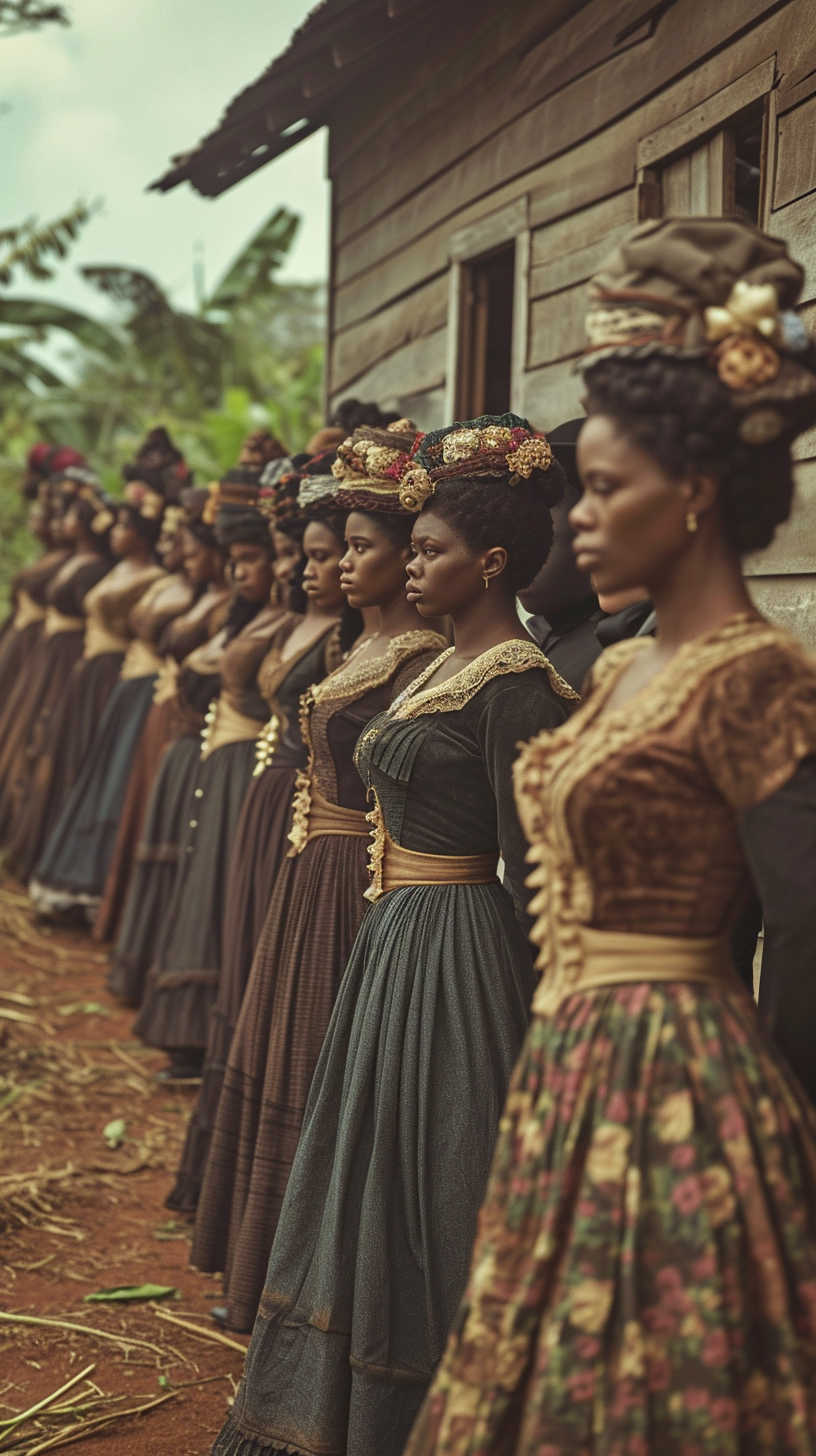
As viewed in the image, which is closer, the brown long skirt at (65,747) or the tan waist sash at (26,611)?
the brown long skirt at (65,747)

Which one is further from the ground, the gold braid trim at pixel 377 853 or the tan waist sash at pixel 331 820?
the tan waist sash at pixel 331 820

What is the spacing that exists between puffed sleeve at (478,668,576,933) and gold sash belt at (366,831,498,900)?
0.41 feet

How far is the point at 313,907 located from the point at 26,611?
7974 mm

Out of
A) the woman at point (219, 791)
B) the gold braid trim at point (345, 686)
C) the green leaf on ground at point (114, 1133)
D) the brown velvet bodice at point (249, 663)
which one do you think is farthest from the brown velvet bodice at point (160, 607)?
the gold braid trim at point (345, 686)

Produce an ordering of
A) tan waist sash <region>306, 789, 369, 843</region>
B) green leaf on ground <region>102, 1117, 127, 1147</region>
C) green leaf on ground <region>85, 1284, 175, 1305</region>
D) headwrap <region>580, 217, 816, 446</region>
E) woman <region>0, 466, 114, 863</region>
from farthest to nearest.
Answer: woman <region>0, 466, 114, 863</region>
green leaf on ground <region>102, 1117, 127, 1147</region>
green leaf on ground <region>85, 1284, 175, 1305</region>
tan waist sash <region>306, 789, 369, 843</region>
headwrap <region>580, 217, 816, 446</region>

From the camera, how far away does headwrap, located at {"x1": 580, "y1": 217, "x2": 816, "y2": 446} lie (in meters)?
1.93

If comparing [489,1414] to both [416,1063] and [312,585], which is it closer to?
[416,1063]

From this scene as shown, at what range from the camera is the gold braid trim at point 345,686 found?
3760 millimetres

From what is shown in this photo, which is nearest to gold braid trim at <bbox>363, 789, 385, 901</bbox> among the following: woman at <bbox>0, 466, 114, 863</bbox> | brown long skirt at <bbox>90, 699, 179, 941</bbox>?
brown long skirt at <bbox>90, 699, 179, 941</bbox>

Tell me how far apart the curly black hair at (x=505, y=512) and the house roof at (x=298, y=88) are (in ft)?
11.1

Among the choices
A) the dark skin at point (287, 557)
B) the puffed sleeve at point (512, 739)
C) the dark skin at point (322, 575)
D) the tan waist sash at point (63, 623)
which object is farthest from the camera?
the tan waist sash at point (63, 623)

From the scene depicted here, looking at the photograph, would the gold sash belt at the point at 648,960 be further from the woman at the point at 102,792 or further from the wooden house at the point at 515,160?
the woman at the point at 102,792

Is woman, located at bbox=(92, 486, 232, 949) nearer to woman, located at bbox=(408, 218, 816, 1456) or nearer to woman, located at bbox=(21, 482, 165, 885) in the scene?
woman, located at bbox=(21, 482, 165, 885)

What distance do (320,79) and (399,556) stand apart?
3.90 metres
